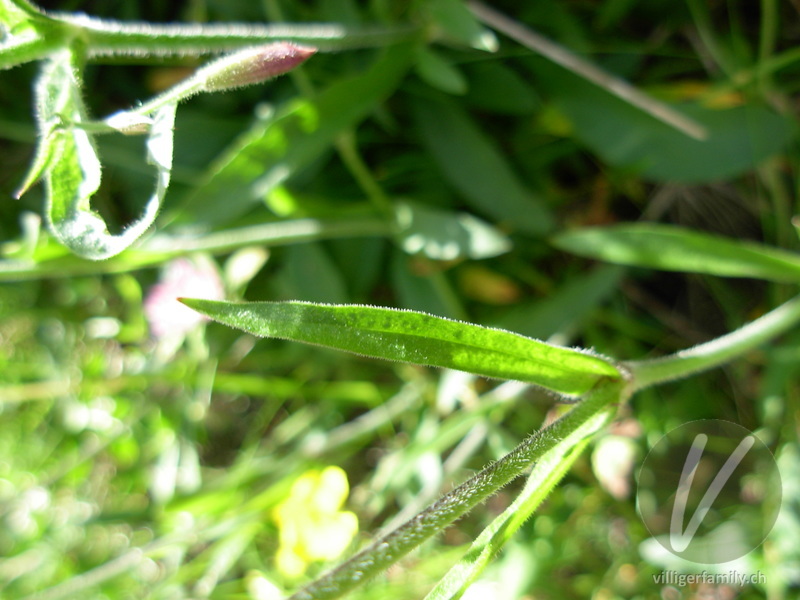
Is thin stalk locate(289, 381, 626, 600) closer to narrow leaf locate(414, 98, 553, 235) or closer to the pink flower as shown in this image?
narrow leaf locate(414, 98, 553, 235)

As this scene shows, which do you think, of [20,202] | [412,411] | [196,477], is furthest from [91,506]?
[412,411]

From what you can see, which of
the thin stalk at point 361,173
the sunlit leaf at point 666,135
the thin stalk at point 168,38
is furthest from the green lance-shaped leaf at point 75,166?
the sunlit leaf at point 666,135

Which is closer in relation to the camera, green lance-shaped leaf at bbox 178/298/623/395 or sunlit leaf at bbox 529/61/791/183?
green lance-shaped leaf at bbox 178/298/623/395

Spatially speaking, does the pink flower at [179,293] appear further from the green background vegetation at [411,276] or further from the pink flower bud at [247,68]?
the pink flower bud at [247,68]

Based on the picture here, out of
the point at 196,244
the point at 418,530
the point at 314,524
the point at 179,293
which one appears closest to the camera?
the point at 418,530

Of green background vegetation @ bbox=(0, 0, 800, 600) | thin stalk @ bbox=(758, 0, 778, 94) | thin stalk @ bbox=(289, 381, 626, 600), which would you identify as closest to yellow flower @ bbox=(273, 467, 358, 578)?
green background vegetation @ bbox=(0, 0, 800, 600)

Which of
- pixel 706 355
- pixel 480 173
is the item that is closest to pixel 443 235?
pixel 480 173

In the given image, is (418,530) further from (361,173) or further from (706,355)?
(361,173)
